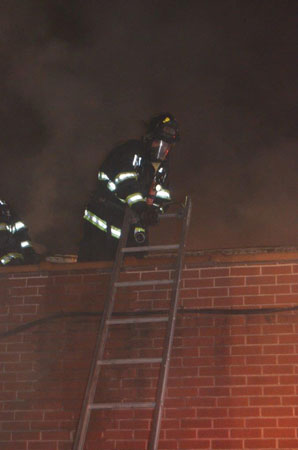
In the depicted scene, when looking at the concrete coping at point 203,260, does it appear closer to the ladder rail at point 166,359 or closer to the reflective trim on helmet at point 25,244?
the ladder rail at point 166,359

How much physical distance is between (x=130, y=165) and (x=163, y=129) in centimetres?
45

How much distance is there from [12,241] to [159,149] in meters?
2.02

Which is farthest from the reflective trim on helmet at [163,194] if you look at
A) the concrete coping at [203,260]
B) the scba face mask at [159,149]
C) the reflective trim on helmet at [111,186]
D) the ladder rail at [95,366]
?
the ladder rail at [95,366]

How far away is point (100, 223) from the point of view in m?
6.56

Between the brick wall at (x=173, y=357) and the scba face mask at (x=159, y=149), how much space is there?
119 cm

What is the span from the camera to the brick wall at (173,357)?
5086mm

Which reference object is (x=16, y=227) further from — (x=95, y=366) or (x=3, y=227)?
(x=95, y=366)

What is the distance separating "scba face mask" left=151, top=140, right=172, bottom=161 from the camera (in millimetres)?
6379

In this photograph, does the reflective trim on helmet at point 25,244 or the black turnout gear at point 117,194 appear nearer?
the black turnout gear at point 117,194

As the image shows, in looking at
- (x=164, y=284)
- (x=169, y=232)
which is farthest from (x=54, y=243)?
(x=164, y=284)

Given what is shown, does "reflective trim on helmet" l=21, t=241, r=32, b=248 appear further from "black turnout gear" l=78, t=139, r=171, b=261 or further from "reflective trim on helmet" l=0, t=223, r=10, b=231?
"black turnout gear" l=78, t=139, r=171, b=261

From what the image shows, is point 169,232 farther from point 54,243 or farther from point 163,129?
point 163,129

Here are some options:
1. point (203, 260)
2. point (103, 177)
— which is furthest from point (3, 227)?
point (203, 260)

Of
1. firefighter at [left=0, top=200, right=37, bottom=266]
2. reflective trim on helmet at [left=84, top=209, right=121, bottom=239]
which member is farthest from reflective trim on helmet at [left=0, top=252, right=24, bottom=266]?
reflective trim on helmet at [left=84, top=209, right=121, bottom=239]
